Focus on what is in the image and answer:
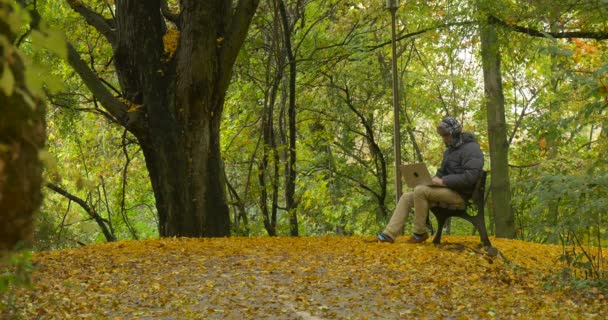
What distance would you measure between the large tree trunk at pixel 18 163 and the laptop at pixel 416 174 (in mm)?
6585

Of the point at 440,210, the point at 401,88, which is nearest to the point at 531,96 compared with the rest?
the point at 401,88

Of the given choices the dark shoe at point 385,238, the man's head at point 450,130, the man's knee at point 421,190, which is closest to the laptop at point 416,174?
the man's knee at point 421,190

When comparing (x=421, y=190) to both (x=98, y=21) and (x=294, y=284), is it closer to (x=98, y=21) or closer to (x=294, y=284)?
(x=294, y=284)

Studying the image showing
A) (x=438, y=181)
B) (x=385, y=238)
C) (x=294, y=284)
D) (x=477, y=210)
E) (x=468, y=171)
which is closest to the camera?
(x=294, y=284)

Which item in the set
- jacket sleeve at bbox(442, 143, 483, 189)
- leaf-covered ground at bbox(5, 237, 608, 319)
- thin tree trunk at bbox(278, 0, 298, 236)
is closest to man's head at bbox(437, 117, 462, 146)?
jacket sleeve at bbox(442, 143, 483, 189)

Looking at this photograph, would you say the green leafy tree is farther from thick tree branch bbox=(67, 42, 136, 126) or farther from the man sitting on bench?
the man sitting on bench

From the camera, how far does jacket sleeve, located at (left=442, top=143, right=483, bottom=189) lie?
789 centimetres

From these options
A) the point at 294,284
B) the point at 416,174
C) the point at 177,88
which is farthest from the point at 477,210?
the point at 177,88

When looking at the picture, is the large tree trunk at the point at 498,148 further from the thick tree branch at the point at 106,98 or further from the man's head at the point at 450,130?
the thick tree branch at the point at 106,98

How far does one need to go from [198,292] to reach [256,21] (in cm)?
751

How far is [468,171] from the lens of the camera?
25.9 ft

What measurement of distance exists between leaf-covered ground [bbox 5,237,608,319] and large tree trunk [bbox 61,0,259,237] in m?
0.89

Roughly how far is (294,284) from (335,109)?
1072cm

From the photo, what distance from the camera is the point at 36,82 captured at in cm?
150
